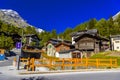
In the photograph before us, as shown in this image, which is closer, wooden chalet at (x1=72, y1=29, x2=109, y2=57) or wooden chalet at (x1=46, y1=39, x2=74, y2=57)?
wooden chalet at (x1=72, y1=29, x2=109, y2=57)

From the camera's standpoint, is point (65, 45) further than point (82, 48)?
Yes

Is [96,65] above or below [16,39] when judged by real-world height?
below

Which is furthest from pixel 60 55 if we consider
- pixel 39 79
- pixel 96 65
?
pixel 39 79

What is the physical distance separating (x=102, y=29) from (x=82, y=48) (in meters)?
32.7

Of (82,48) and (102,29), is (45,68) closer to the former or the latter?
(82,48)

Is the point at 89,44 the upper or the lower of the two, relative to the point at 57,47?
upper

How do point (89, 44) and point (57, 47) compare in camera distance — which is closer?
point (89, 44)

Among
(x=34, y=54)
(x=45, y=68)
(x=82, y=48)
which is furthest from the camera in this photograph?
(x=34, y=54)

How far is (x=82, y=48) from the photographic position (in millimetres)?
72875

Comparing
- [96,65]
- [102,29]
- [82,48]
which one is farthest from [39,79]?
[102,29]

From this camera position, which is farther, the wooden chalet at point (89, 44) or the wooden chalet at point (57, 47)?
the wooden chalet at point (57, 47)

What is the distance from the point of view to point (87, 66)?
104 ft

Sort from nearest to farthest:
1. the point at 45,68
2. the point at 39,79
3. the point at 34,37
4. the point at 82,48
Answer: the point at 39,79, the point at 45,68, the point at 82,48, the point at 34,37

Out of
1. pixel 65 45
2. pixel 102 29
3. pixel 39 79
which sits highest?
pixel 102 29
